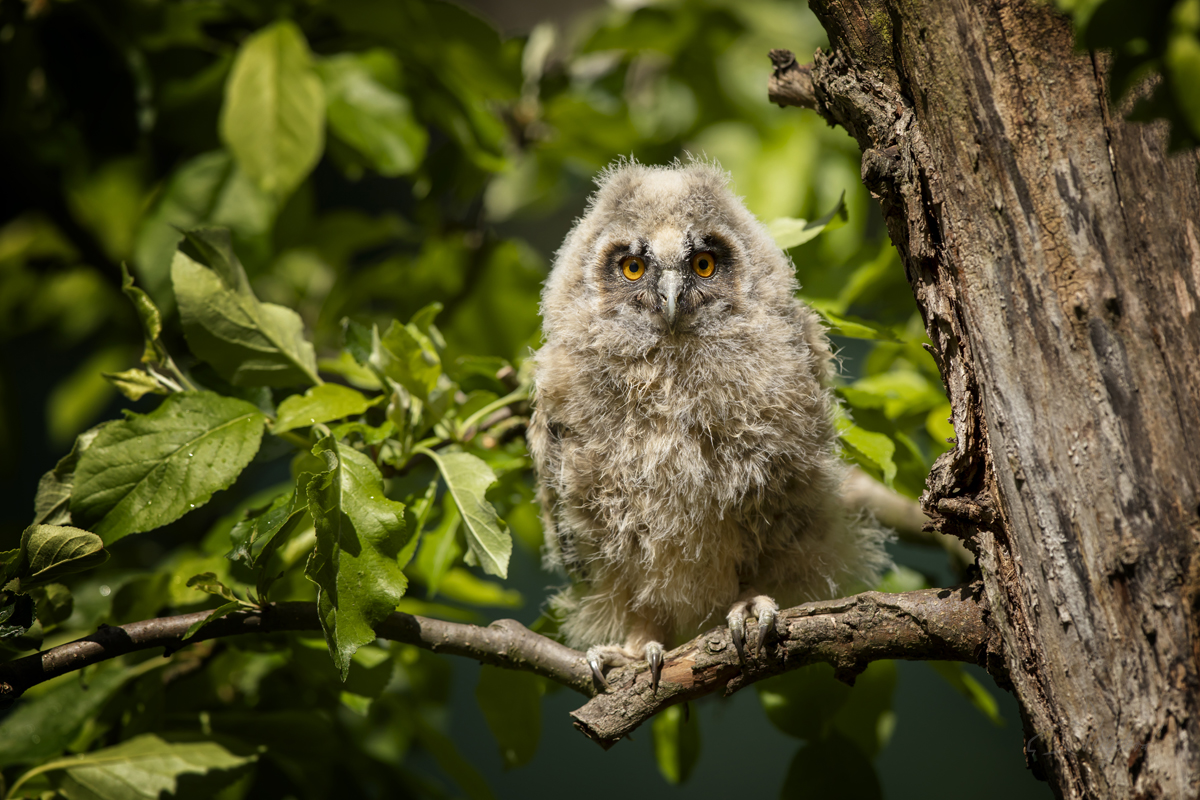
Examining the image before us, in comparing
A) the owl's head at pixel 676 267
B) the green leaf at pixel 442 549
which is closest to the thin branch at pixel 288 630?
the green leaf at pixel 442 549

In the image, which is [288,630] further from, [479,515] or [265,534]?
[479,515]

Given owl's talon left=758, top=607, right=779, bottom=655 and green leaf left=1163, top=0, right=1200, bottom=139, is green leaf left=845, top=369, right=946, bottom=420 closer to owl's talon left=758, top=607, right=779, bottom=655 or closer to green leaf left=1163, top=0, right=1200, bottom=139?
owl's talon left=758, top=607, right=779, bottom=655

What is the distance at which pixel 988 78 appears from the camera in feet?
3.02

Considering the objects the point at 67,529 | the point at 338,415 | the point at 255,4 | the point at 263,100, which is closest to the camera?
the point at 67,529

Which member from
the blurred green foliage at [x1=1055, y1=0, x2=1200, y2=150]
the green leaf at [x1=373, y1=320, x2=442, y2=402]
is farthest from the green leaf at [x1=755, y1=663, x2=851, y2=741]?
the blurred green foliage at [x1=1055, y1=0, x2=1200, y2=150]

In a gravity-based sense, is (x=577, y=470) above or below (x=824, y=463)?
below

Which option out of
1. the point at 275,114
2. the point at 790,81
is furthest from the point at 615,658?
the point at 275,114

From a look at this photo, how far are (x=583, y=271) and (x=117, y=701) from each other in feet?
3.99

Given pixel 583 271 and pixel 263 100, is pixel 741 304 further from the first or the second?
pixel 263 100

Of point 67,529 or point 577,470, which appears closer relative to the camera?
point 67,529

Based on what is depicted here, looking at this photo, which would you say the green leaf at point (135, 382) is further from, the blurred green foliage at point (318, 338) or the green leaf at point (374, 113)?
the green leaf at point (374, 113)

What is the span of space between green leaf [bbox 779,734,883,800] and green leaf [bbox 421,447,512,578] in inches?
30.7

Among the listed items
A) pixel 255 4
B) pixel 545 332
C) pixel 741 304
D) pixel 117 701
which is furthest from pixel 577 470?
pixel 255 4

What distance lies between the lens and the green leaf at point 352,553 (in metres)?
1.03
